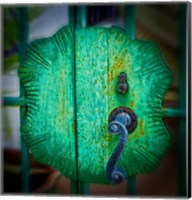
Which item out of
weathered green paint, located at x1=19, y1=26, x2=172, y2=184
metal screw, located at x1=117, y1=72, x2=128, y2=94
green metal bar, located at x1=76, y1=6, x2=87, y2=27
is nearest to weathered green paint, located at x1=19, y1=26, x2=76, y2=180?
weathered green paint, located at x1=19, y1=26, x2=172, y2=184

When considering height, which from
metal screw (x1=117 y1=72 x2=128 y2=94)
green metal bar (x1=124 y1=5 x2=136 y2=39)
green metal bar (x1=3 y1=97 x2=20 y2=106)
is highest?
green metal bar (x1=124 y1=5 x2=136 y2=39)

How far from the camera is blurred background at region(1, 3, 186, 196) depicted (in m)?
2.02

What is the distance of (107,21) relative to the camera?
206 cm

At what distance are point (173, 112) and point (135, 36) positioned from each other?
418mm

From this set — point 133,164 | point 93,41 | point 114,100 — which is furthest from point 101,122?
point 93,41

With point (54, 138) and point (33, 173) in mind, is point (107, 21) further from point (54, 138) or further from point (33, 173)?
point (33, 173)

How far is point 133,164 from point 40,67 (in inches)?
27.0

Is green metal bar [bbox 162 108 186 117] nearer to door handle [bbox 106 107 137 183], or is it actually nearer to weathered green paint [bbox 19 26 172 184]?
weathered green paint [bbox 19 26 172 184]

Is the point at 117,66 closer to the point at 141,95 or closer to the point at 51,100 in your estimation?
the point at 141,95

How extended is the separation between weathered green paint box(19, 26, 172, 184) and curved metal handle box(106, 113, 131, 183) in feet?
0.08

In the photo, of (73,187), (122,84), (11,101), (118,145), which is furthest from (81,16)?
(73,187)

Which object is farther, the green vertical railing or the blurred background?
the green vertical railing

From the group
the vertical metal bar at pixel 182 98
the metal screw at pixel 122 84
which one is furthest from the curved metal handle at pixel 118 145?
the vertical metal bar at pixel 182 98

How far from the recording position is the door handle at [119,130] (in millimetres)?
2076
